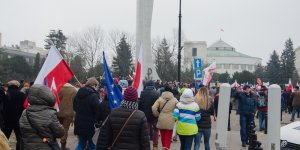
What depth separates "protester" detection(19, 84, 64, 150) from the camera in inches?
216

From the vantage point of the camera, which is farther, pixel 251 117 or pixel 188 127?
pixel 251 117

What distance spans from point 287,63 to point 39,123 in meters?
73.4

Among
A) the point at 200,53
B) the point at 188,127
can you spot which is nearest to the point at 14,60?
the point at 188,127

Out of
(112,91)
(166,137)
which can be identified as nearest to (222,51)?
(166,137)

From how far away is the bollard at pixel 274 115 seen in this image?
6.30 m

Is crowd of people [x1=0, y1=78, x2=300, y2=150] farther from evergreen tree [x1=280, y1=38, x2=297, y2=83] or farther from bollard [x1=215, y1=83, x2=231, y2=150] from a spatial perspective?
evergreen tree [x1=280, y1=38, x2=297, y2=83]

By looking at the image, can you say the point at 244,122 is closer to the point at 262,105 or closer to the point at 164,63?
the point at 262,105

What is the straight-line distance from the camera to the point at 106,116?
8820 mm

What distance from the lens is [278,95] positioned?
248 inches

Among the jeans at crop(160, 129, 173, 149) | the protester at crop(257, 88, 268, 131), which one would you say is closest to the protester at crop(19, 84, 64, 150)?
the jeans at crop(160, 129, 173, 149)

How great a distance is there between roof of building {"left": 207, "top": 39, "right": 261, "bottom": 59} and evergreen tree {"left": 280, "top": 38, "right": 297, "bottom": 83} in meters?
59.5

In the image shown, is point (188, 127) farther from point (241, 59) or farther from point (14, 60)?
point (241, 59)

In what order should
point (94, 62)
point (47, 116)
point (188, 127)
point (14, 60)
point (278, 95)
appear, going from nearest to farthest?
1. point (47, 116)
2. point (278, 95)
3. point (188, 127)
4. point (14, 60)
5. point (94, 62)

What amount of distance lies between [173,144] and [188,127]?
384cm
